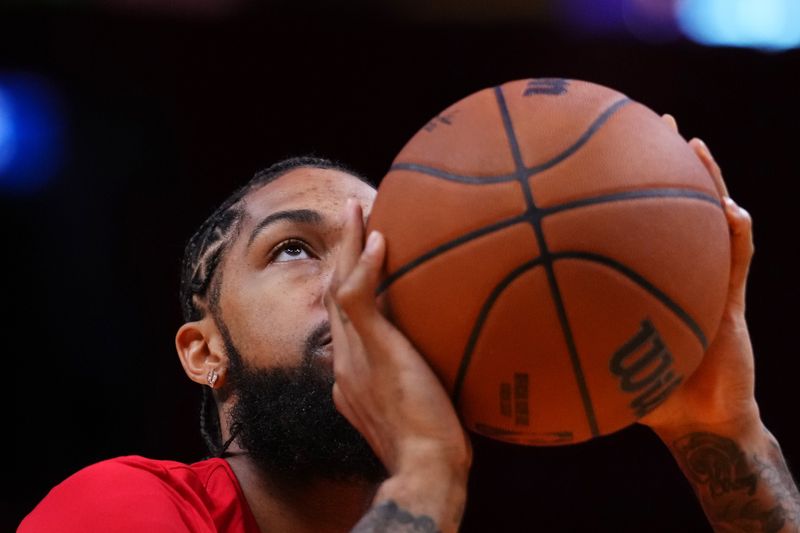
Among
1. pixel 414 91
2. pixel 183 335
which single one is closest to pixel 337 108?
pixel 414 91

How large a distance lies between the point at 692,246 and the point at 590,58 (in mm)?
3294

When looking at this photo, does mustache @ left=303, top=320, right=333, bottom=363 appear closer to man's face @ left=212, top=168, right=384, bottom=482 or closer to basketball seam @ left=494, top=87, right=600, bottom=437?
man's face @ left=212, top=168, right=384, bottom=482

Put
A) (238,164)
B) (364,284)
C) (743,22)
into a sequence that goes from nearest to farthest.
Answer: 1. (364,284)
2. (238,164)
3. (743,22)

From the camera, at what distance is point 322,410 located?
2584mm

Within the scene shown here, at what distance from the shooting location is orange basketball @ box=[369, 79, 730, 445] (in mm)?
1786

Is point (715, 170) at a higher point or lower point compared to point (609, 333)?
higher

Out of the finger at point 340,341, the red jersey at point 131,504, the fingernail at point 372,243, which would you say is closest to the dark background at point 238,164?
the red jersey at point 131,504

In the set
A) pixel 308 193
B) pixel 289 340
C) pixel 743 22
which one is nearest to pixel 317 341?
pixel 289 340

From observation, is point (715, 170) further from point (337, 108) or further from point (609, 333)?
point (337, 108)

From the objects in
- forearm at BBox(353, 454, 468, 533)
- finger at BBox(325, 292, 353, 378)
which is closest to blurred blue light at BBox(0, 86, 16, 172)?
finger at BBox(325, 292, 353, 378)

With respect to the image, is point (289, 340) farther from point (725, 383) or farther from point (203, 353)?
point (725, 383)

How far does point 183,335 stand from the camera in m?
3.03

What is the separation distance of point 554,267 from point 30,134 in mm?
3453

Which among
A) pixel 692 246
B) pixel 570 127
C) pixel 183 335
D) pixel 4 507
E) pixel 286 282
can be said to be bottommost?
pixel 4 507
